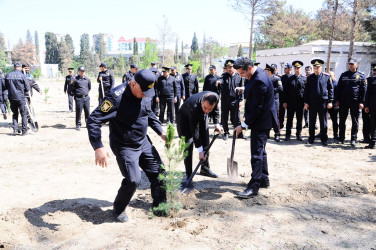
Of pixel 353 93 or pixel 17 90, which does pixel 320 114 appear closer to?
pixel 353 93

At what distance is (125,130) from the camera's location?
139 inches

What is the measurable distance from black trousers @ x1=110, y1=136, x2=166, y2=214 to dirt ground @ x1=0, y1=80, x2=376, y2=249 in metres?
0.30

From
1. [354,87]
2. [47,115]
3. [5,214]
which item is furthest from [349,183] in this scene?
[47,115]

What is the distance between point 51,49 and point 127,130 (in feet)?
298

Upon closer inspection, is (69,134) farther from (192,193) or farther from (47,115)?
(192,193)

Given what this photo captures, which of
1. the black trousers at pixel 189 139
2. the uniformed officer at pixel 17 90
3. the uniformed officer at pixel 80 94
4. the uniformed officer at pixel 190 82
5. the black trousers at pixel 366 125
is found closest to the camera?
the black trousers at pixel 189 139

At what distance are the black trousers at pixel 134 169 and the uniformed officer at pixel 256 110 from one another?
4.30ft

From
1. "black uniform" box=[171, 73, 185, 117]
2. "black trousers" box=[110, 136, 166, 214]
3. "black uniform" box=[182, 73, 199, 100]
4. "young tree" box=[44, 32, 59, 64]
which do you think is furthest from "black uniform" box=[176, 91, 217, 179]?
"young tree" box=[44, 32, 59, 64]

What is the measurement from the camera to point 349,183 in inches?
204

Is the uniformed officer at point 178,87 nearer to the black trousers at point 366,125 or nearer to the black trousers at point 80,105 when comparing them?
the black trousers at point 80,105

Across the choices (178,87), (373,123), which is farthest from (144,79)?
(178,87)

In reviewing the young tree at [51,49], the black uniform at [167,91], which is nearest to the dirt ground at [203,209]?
the black uniform at [167,91]

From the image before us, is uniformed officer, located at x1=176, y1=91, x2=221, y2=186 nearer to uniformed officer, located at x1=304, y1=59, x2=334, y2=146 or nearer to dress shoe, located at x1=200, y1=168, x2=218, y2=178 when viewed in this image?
dress shoe, located at x1=200, y1=168, x2=218, y2=178

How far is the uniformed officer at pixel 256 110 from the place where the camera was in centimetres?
431
